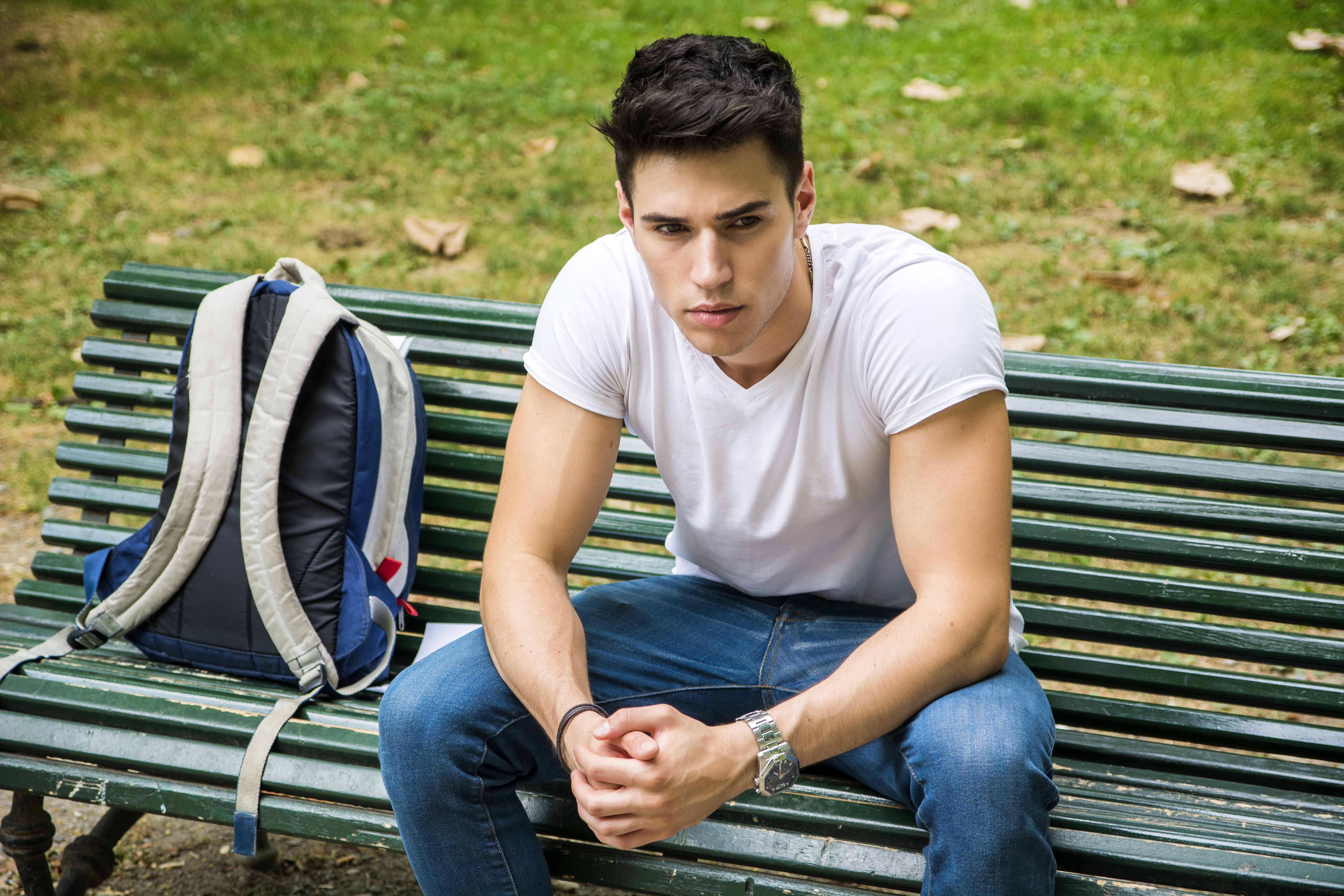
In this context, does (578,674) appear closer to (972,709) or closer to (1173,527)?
(972,709)

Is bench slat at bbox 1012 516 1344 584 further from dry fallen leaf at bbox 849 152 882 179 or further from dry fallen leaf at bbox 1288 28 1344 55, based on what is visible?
dry fallen leaf at bbox 1288 28 1344 55

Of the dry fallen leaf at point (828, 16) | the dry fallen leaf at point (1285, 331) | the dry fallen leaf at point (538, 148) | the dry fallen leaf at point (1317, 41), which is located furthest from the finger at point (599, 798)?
the dry fallen leaf at point (1317, 41)

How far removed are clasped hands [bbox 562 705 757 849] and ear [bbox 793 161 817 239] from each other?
988 millimetres

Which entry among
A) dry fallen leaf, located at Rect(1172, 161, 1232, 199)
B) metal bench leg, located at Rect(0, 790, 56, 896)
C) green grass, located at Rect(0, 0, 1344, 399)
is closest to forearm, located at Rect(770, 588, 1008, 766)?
metal bench leg, located at Rect(0, 790, 56, 896)

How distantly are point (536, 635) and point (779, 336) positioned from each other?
0.78 metres

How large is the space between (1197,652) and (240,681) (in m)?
2.24

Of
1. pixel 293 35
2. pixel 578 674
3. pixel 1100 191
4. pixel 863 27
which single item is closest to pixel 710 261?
pixel 578 674

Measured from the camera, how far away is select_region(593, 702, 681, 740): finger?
1.90 metres

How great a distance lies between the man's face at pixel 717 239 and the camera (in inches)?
82.4

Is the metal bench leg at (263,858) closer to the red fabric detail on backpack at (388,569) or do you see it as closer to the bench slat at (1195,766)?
the red fabric detail on backpack at (388,569)

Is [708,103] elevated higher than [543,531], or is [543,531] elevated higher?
[708,103]

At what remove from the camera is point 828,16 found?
714 cm

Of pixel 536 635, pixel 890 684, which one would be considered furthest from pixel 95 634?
pixel 890 684

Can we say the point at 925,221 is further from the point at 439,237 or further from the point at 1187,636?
the point at 1187,636
